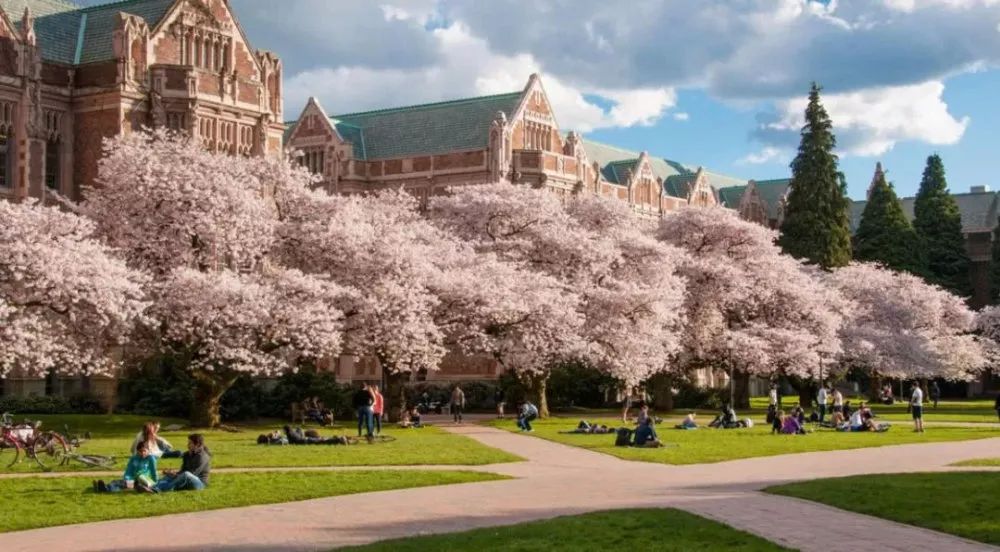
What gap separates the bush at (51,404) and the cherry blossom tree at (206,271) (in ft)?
30.0

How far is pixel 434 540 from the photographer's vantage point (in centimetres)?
1767

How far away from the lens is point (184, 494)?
23.0 meters

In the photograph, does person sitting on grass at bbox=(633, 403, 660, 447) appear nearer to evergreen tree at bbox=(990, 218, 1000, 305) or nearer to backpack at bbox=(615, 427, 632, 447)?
backpack at bbox=(615, 427, 632, 447)

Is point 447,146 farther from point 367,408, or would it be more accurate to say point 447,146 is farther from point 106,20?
point 367,408

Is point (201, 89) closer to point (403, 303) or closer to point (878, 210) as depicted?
point (403, 303)

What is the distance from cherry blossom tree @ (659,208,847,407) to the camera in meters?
64.6

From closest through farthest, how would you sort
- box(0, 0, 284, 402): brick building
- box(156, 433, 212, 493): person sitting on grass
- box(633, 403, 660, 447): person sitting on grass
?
box(156, 433, 212, 493): person sitting on grass → box(633, 403, 660, 447): person sitting on grass → box(0, 0, 284, 402): brick building

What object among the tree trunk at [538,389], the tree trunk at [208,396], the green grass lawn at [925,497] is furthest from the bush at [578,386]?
the green grass lawn at [925,497]

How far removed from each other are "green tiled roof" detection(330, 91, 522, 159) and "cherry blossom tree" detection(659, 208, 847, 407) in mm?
20383

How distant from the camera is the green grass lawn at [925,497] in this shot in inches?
754

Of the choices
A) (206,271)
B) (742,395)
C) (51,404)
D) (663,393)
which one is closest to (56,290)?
(206,271)

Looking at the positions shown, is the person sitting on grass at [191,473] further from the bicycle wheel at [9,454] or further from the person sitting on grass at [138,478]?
the bicycle wheel at [9,454]

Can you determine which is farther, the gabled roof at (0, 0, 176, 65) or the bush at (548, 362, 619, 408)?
the bush at (548, 362, 619, 408)

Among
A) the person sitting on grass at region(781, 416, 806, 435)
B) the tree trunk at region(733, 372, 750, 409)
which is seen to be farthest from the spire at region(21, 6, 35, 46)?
the tree trunk at region(733, 372, 750, 409)
